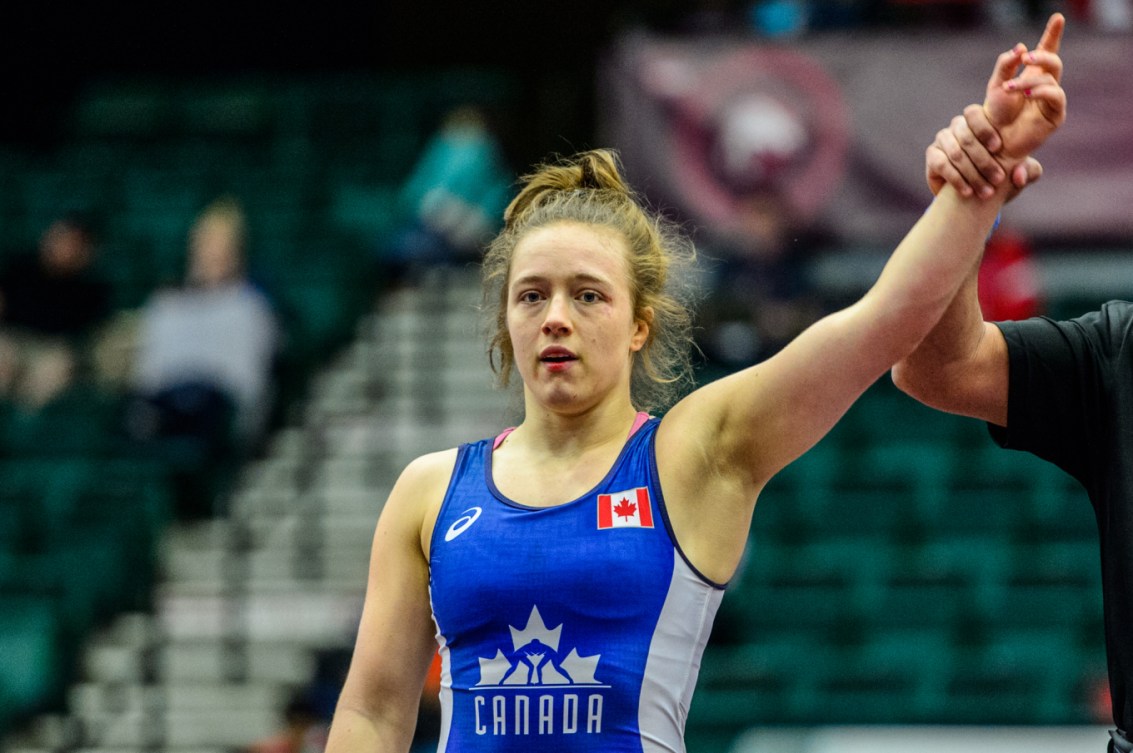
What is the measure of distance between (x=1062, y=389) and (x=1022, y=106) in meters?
0.60

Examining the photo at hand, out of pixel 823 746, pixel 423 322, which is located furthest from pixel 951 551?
pixel 423 322

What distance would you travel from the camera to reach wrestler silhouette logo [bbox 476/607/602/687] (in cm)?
278

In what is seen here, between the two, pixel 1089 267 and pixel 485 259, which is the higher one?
pixel 1089 267

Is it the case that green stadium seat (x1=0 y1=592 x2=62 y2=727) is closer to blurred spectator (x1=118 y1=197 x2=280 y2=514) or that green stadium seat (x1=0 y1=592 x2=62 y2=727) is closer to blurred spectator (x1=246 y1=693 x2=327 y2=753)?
blurred spectator (x1=118 y1=197 x2=280 y2=514)

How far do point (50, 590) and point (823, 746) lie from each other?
4.02 m

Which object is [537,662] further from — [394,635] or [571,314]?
[571,314]

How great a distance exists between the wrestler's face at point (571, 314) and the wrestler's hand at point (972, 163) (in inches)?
23.7

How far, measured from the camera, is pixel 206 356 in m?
8.94

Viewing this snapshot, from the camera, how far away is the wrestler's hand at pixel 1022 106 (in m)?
2.76

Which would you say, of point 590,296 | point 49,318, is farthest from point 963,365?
point 49,318

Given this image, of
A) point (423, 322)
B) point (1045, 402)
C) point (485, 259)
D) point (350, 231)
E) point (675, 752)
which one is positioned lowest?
point (675, 752)

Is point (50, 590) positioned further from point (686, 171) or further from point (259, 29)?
point (259, 29)

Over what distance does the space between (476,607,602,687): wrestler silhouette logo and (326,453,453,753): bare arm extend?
0.25m

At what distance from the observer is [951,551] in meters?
8.36
